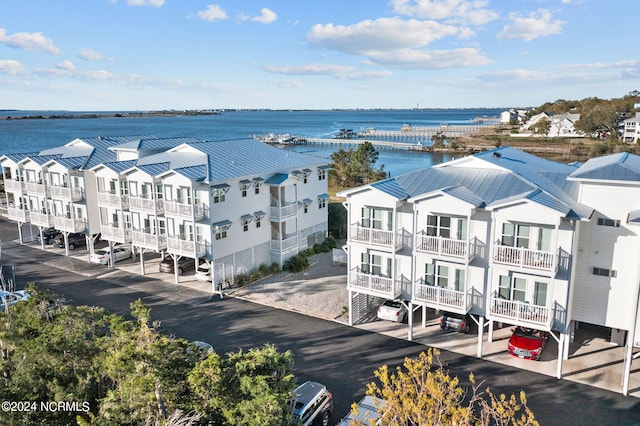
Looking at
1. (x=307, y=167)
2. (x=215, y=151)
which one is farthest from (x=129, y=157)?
(x=307, y=167)

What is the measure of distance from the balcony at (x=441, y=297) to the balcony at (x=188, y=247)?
1422cm

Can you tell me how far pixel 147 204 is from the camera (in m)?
33.2

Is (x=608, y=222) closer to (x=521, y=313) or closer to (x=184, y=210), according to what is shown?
(x=521, y=313)

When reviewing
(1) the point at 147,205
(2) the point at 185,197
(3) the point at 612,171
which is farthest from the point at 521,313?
(1) the point at 147,205

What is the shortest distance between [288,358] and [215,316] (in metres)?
15.4

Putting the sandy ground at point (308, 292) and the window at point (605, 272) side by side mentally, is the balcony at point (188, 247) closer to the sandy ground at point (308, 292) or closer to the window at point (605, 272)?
the sandy ground at point (308, 292)

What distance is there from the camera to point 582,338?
957 inches

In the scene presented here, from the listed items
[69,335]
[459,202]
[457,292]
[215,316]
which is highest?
[459,202]

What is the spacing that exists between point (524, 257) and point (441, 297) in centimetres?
433

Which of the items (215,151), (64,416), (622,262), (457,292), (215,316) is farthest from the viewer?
(215,151)

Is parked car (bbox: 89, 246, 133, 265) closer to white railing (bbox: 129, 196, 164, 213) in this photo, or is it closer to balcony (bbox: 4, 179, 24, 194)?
white railing (bbox: 129, 196, 164, 213)

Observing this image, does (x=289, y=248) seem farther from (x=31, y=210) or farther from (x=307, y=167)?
(x=31, y=210)

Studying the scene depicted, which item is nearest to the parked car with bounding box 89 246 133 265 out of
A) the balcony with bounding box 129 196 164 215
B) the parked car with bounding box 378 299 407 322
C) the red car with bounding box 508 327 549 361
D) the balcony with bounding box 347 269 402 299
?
the balcony with bounding box 129 196 164 215

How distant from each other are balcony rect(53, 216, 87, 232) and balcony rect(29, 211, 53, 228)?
117 centimetres
